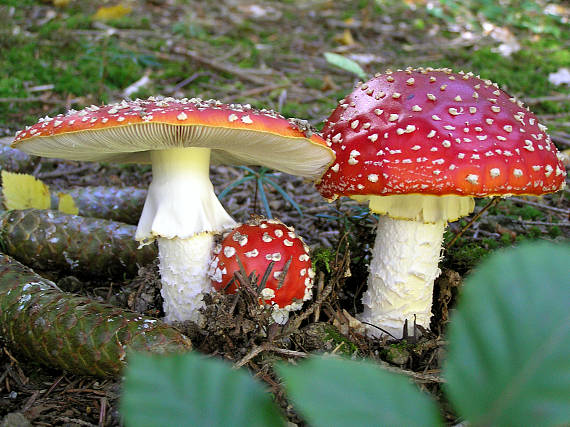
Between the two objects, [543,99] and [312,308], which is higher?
[543,99]

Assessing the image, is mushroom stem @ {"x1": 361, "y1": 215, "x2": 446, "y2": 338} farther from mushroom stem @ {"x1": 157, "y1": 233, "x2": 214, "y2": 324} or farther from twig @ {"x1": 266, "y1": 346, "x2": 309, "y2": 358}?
mushroom stem @ {"x1": 157, "y1": 233, "x2": 214, "y2": 324}

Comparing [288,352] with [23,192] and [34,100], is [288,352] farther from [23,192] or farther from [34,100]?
[34,100]

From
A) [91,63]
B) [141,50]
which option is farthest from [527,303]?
[141,50]

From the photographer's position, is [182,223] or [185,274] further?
[185,274]

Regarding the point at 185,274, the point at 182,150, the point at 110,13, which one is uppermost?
the point at 110,13

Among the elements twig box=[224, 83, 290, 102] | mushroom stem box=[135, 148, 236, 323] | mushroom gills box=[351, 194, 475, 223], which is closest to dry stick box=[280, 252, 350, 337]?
mushroom gills box=[351, 194, 475, 223]

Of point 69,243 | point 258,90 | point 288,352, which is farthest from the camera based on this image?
point 258,90

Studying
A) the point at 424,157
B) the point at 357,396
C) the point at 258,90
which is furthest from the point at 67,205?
the point at 357,396

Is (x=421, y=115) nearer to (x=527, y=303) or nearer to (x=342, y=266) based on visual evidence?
(x=342, y=266)
